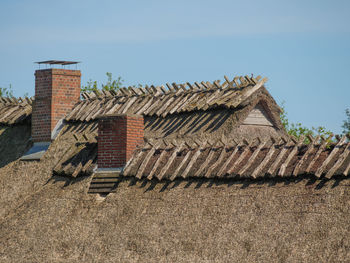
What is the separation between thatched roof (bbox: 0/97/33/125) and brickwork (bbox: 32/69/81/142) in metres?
0.93

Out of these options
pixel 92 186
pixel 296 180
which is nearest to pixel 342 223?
pixel 296 180

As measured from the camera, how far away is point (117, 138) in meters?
16.7

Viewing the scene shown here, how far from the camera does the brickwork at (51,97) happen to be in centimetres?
2041

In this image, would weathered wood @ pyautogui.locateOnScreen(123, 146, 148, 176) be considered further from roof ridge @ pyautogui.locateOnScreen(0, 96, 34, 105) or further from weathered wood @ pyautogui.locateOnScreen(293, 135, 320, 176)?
roof ridge @ pyautogui.locateOnScreen(0, 96, 34, 105)

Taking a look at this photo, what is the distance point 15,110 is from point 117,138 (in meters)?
7.47

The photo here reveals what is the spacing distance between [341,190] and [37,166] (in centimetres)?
957

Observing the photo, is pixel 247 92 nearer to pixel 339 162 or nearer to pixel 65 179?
pixel 65 179

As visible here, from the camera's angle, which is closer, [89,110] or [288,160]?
[288,160]

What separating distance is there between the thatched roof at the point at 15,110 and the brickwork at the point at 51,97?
36.8 inches

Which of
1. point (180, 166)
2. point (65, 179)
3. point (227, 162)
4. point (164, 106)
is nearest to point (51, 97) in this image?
point (164, 106)

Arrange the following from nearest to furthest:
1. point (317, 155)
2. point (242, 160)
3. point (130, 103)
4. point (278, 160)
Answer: point (317, 155)
point (278, 160)
point (242, 160)
point (130, 103)

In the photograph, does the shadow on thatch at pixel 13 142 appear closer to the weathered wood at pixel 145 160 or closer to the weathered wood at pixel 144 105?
the weathered wood at pixel 144 105

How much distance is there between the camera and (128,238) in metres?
13.8

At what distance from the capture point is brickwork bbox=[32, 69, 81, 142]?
20406mm
